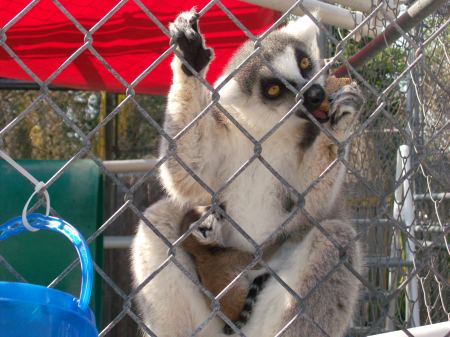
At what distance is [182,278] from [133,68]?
8.63 feet

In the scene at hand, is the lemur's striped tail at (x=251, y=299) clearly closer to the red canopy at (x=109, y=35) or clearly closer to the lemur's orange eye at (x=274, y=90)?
the lemur's orange eye at (x=274, y=90)

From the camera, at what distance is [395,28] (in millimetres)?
2725

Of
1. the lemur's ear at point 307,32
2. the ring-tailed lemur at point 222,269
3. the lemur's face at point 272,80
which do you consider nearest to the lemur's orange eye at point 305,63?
the lemur's face at point 272,80

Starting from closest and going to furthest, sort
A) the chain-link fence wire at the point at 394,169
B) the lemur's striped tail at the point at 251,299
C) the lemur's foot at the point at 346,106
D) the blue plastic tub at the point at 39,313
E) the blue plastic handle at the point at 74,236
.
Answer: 1. the blue plastic tub at the point at 39,313
2. the blue plastic handle at the point at 74,236
3. the chain-link fence wire at the point at 394,169
4. the lemur's foot at the point at 346,106
5. the lemur's striped tail at the point at 251,299

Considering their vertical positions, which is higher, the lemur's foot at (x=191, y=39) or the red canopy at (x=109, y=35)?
the red canopy at (x=109, y=35)

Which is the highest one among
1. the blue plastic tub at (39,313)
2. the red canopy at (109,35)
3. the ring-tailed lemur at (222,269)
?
the red canopy at (109,35)

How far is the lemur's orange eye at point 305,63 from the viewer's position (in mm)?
3947

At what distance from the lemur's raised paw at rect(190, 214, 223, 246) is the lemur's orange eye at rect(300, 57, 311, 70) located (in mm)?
1042

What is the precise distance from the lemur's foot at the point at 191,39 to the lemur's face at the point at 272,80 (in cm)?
113

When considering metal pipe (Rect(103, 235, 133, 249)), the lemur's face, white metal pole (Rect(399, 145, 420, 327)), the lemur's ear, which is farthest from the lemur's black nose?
metal pipe (Rect(103, 235, 133, 249))

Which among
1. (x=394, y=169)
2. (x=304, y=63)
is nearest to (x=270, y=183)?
(x=304, y=63)

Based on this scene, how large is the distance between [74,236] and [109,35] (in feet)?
12.8

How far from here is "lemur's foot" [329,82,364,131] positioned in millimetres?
3150

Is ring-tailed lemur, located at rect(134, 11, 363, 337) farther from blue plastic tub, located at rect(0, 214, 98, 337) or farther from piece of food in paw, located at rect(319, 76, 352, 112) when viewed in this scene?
blue plastic tub, located at rect(0, 214, 98, 337)
